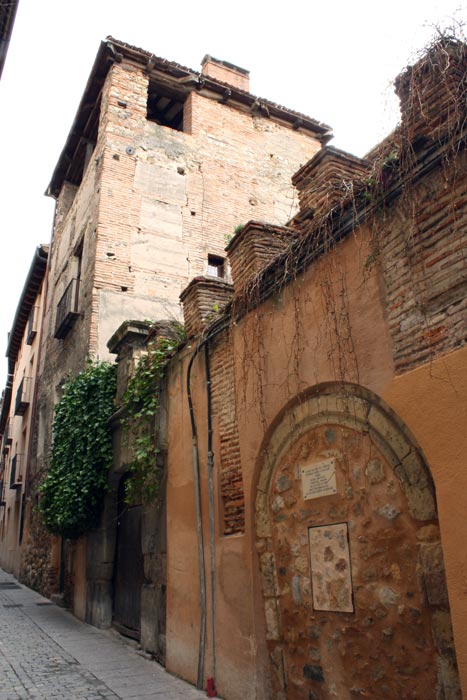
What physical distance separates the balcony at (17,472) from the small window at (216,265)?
9.53 metres

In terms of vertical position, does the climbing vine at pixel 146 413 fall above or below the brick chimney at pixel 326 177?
below

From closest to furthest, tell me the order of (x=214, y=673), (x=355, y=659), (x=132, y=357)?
(x=355, y=659), (x=214, y=673), (x=132, y=357)

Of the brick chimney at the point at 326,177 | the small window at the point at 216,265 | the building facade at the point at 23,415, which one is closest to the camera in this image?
the brick chimney at the point at 326,177

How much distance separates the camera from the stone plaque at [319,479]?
3.91 m

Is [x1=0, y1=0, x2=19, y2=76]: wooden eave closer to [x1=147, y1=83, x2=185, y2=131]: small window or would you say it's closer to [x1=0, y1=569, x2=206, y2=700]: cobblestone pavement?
[x1=0, y1=569, x2=206, y2=700]: cobblestone pavement

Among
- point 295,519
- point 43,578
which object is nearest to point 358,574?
point 295,519

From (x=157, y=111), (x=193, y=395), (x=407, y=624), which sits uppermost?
(x=157, y=111)

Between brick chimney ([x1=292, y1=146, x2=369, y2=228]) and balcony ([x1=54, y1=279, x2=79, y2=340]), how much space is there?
732cm

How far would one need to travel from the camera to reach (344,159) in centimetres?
459

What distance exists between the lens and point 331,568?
381cm

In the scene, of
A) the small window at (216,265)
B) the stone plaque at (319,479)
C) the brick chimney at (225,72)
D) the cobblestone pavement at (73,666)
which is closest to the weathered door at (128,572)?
→ the cobblestone pavement at (73,666)

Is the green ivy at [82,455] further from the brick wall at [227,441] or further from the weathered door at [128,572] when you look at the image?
the brick wall at [227,441]

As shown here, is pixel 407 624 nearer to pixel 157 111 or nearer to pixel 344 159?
pixel 344 159

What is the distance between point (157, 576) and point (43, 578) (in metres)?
6.99
